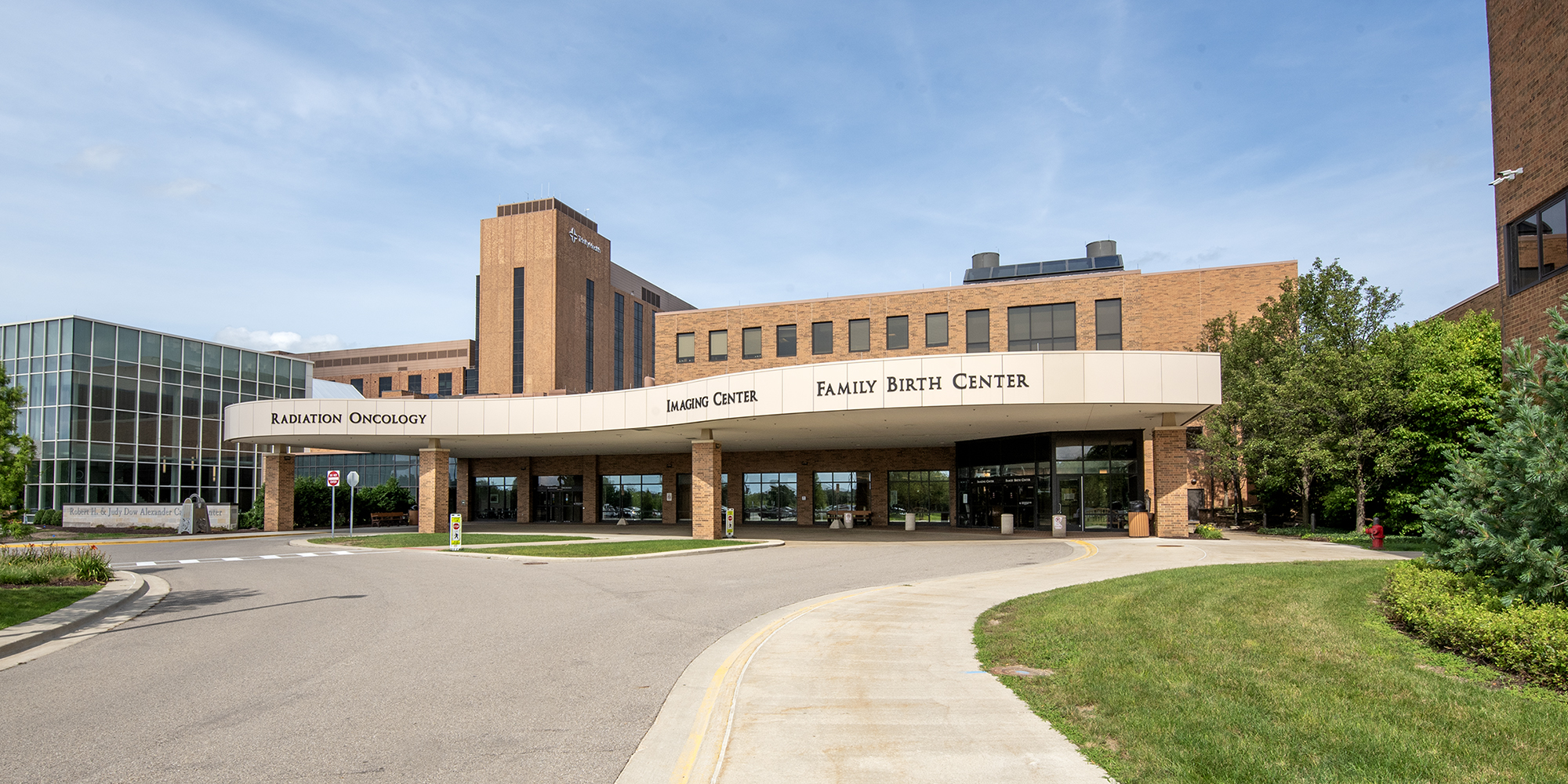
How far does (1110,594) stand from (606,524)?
36433mm

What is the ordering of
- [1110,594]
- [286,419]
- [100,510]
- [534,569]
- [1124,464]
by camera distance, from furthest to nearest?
[100,510], [286,419], [1124,464], [534,569], [1110,594]

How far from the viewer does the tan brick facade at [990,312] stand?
37.0 m

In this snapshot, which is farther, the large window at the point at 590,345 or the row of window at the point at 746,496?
the large window at the point at 590,345

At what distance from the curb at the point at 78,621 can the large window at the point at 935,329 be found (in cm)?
2927

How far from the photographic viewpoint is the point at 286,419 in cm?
3756

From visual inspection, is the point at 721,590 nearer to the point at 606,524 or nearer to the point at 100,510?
the point at 606,524

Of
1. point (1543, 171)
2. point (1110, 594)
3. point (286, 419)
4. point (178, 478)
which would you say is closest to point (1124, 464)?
point (1543, 171)

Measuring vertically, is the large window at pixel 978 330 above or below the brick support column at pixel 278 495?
above

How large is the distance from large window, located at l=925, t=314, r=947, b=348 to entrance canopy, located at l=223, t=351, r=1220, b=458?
441cm

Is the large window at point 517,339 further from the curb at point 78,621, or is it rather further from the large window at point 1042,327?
the curb at point 78,621

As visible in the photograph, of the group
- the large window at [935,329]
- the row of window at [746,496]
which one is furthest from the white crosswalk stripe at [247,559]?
the large window at [935,329]

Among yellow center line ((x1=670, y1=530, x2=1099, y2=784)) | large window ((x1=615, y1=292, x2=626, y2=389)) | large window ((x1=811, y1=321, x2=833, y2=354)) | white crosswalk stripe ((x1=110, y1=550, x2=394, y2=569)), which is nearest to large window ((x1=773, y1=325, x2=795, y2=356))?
large window ((x1=811, y1=321, x2=833, y2=354))

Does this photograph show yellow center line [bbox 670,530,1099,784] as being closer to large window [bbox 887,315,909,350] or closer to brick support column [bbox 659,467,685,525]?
large window [bbox 887,315,909,350]

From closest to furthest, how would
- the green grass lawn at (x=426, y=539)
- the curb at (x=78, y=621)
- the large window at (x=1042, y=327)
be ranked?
the curb at (x=78, y=621), the green grass lawn at (x=426, y=539), the large window at (x=1042, y=327)
